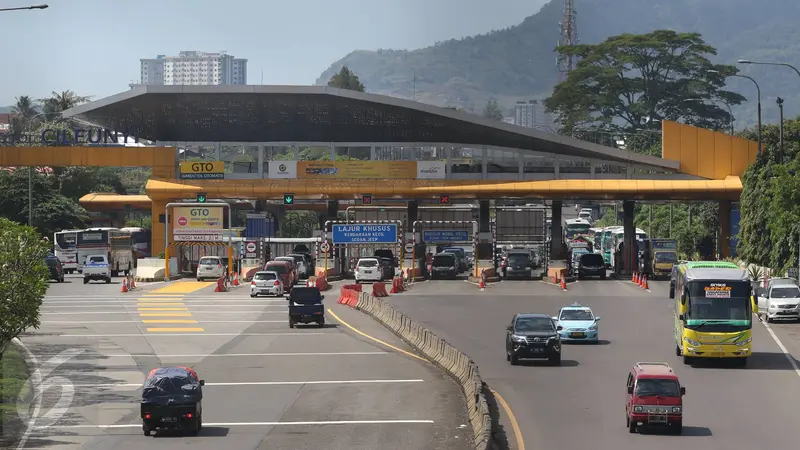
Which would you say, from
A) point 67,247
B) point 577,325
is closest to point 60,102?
point 67,247

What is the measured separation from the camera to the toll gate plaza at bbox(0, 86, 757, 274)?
88.9 m

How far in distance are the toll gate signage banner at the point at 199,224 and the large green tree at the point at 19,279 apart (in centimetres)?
4722

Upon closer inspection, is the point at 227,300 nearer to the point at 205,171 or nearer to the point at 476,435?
the point at 205,171

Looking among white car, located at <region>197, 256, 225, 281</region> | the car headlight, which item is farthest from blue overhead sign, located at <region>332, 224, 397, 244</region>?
the car headlight

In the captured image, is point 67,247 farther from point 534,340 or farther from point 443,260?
point 534,340

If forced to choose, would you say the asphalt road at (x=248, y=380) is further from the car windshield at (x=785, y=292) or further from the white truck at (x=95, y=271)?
the white truck at (x=95, y=271)

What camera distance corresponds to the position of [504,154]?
93.4 metres

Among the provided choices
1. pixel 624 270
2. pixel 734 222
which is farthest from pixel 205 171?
pixel 734 222

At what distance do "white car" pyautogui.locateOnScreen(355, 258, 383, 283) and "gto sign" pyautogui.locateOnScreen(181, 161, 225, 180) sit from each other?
1474 cm

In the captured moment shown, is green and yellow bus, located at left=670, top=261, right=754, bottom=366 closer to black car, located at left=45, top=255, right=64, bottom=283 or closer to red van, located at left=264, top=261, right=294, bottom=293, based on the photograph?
red van, located at left=264, top=261, right=294, bottom=293

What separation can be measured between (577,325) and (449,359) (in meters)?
8.71

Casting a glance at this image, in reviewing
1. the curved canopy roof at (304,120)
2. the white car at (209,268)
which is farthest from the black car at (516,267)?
the white car at (209,268)

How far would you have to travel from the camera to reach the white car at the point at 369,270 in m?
83.5

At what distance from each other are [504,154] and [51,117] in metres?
96.9
